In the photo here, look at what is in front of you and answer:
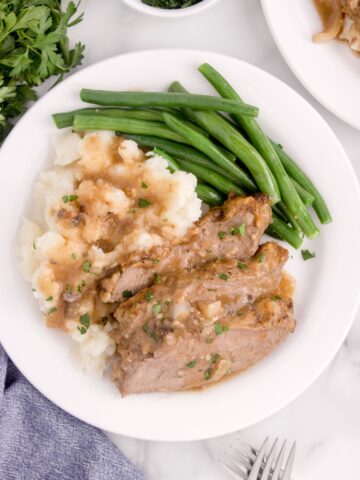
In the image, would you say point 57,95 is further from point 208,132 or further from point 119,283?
point 119,283

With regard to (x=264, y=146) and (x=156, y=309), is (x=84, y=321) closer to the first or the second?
(x=156, y=309)

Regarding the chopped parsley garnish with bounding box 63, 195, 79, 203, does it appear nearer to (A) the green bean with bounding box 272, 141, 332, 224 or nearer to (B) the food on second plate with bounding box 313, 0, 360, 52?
(A) the green bean with bounding box 272, 141, 332, 224

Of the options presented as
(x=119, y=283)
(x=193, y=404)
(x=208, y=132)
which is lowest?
(x=193, y=404)

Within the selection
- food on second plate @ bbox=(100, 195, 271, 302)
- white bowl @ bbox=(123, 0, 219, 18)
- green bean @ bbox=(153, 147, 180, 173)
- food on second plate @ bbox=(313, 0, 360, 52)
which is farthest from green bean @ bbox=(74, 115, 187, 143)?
food on second plate @ bbox=(313, 0, 360, 52)

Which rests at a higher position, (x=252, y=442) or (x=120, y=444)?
(x=252, y=442)

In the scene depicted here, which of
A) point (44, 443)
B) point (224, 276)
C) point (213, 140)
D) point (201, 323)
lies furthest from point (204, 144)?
point (44, 443)

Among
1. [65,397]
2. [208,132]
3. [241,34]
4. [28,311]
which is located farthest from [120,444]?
[241,34]
